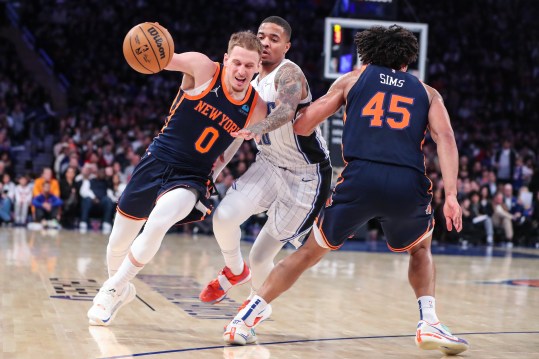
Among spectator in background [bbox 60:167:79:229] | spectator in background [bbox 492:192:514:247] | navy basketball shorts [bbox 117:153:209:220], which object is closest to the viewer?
navy basketball shorts [bbox 117:153:209:220]

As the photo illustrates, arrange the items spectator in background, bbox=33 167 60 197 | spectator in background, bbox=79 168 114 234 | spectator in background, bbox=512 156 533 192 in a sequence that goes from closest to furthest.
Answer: spectator in background, bbox=33 167 60 197
spectator in background, bbox=79 168 114 234
spectator in background, bbox=512 156 533 192

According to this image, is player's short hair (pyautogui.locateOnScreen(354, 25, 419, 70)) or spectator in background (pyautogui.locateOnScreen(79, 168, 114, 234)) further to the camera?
spectator in background (pyautogui.locateOnScreen(79, 168, 114, 234))

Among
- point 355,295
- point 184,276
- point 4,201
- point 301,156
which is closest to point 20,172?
point 4,201

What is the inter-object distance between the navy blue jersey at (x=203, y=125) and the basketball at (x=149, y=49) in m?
0.34

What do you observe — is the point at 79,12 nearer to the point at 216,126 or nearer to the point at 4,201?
the point at 4,201

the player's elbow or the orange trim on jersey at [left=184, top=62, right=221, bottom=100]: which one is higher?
the orange trim on jersey at [left=184, top=62, right=221, bottom=100]

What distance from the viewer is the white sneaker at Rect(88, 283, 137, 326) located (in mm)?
5293

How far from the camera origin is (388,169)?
485 cm

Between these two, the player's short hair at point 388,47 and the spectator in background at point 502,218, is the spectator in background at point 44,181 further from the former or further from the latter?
the player's short hair at point 388,47

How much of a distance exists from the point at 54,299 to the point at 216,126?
7.10 ft

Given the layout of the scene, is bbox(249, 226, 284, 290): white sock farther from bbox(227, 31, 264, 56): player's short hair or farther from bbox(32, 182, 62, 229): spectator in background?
bbox(32, 182, 62, 229): spectator in background

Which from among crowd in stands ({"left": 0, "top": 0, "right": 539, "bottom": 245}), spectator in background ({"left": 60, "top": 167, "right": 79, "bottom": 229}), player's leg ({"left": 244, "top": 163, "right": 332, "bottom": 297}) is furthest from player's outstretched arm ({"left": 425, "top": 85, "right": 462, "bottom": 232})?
spectator in background ({"left": 60, "top": 167, "right": 79, "bottom": 229})

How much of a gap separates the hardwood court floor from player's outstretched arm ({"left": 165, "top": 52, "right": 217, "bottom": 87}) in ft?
5.49

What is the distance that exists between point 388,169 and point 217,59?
61.5 ft
